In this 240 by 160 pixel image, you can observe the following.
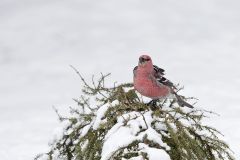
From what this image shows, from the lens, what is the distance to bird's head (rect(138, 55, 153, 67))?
648cm

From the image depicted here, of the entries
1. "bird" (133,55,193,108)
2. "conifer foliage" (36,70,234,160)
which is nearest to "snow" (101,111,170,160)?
"conifer foliage" (36,70,234,160)

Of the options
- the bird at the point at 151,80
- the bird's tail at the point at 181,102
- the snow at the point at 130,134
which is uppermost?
the bird at the point at 151,80

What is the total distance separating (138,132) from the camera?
4.85 metres

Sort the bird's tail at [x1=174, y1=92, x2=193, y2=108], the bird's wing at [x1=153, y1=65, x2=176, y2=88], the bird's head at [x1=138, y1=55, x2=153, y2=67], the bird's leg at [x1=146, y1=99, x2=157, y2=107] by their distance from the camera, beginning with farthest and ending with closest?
the bird's wing at [x1=153, y1=65, x2=176, y2=88] → the bird's head at [x1=138, y1=55, x2=153, y2=67] → the bird's leg at [x1=146, y1=99, x2=157, y2=107] → the bird's tail at [x1=174, y1=92, x2=193, y2=108]

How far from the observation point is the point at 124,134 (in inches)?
189

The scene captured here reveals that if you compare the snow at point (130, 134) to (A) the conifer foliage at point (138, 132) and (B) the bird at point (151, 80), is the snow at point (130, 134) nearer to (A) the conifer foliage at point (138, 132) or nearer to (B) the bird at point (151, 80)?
(A) the conifer foliage at point (138, 132)

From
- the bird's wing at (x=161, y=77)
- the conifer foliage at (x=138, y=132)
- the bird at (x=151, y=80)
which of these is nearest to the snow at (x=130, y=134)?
the conifer foliage at (x=138, y=132)

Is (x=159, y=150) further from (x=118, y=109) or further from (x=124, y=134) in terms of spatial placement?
(x=118, y=109)

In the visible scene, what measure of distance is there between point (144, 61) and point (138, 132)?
6.04 feet

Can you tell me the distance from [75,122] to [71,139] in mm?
360

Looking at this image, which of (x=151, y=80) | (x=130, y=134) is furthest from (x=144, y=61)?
(x=130, y=134)

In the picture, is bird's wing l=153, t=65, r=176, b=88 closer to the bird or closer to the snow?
the bird

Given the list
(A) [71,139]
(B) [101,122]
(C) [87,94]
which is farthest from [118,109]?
(A) [71,139]

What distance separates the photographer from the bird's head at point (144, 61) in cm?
648
